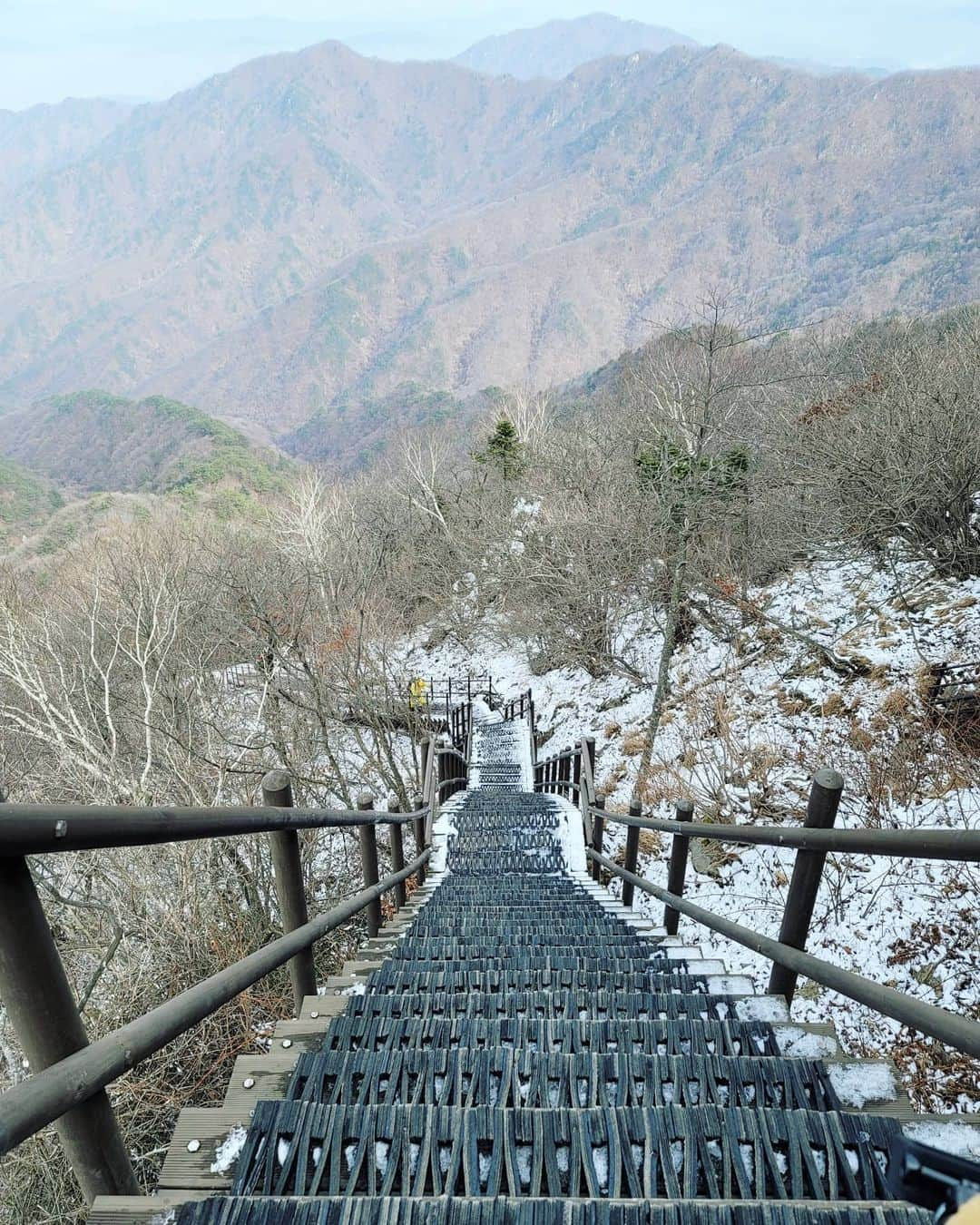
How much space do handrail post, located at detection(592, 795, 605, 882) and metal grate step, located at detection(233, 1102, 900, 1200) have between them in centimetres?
459

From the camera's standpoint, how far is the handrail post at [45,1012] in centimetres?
99

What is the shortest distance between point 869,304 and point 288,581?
283ft

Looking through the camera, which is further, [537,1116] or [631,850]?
[631,850]

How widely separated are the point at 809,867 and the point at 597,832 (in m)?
4.61

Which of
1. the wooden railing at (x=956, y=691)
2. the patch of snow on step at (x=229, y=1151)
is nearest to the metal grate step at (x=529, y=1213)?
the patch of snow on step at (x=229, y=1151)

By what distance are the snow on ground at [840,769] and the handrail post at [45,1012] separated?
467cm

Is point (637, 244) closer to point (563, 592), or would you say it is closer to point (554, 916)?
point (563, 592)

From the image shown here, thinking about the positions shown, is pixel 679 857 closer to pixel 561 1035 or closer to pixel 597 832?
pixel 561 1035

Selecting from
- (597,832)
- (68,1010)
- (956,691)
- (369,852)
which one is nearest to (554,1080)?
(68,1010)

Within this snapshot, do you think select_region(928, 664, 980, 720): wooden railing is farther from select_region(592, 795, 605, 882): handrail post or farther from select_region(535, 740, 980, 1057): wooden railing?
select_region(535, 740, 980, 1057): wooden railing

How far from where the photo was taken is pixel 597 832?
6.62m

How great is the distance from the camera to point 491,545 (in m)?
27.0

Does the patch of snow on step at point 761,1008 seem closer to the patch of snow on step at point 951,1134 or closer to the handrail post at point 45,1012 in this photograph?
the patch of snow on step at point 951,1134

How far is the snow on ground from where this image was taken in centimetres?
489
